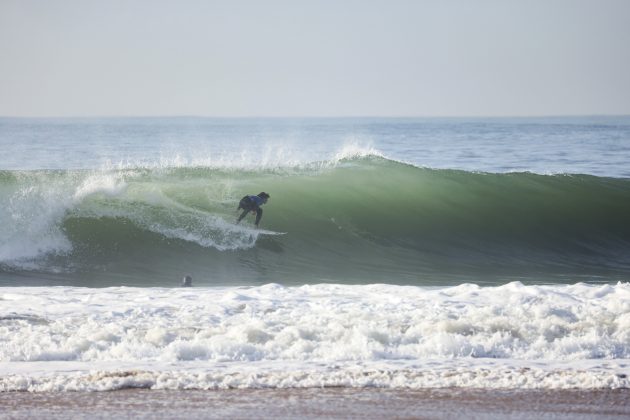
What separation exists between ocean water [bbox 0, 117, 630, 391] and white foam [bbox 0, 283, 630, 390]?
0.08 ft

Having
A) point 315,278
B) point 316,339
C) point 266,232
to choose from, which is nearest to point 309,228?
point 266,232

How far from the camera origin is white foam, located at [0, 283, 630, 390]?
6.10 meters

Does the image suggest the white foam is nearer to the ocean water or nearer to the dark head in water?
the ocean water

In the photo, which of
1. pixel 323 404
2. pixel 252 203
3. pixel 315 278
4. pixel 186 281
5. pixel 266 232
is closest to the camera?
pixel 323 404

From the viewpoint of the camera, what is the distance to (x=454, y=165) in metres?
33.6

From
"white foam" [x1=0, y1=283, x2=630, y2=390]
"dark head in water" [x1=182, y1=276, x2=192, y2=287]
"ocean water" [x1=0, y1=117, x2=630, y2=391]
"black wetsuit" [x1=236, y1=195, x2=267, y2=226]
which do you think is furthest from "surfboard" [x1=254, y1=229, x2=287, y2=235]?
"white foam" [x1=0, y1=283, x2=630, y2=390]

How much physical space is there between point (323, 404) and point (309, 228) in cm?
1081

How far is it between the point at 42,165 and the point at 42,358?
1220 inches

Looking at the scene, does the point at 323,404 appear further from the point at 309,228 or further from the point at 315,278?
the point at 309,228

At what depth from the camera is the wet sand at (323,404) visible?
5.36m

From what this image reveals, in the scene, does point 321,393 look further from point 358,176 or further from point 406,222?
point 358,176

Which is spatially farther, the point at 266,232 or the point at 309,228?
the point at 309,228

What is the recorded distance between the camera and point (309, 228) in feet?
53.6

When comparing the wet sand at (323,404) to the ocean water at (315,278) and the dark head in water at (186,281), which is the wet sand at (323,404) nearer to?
the ocean water at (315,278)
